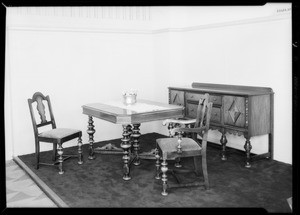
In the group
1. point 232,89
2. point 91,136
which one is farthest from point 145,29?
point 91,136

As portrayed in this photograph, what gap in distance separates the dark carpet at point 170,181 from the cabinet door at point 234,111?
614 mm

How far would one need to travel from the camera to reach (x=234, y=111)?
5066 mm

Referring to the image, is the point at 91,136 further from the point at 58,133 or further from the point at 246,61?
the point at 246,61

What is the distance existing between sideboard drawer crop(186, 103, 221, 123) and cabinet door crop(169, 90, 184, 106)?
19cm

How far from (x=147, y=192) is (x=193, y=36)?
357cm

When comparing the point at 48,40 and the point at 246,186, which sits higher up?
the point at 48,40

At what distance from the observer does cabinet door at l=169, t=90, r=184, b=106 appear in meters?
6.13

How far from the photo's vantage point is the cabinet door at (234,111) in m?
4.95

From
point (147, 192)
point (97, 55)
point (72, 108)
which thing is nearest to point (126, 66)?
point (97, 55)
